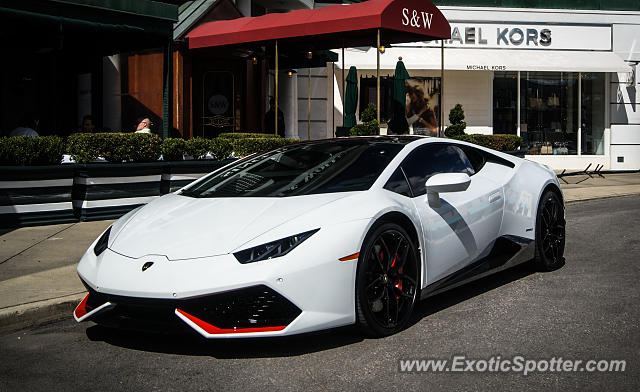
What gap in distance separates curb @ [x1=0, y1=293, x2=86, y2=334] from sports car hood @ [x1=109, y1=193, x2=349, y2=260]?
3.30 ft

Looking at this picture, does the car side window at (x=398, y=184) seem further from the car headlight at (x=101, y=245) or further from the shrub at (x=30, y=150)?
the shrub at (x=30, y=150)

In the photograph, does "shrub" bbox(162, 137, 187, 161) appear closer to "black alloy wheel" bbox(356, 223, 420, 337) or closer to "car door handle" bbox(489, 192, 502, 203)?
"car door handle" bbox(489, 192, 502, 203)

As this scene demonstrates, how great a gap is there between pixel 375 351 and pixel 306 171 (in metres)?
1.53

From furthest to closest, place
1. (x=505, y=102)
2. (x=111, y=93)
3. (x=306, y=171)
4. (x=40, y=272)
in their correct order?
(x=505, y=102) < (x=111, y=93) < (x=40, y=272) < (x=306, y=171)

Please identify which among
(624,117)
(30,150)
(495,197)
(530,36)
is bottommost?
(495,197)

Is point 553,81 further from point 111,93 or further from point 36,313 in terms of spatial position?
point 36,313

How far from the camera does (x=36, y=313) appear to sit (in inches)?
212

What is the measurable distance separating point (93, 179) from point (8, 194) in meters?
1.18

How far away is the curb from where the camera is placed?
520 centimetres

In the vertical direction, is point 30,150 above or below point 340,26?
below

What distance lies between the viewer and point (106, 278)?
14.3 feet

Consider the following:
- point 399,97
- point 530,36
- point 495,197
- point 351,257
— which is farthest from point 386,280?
point 530,36

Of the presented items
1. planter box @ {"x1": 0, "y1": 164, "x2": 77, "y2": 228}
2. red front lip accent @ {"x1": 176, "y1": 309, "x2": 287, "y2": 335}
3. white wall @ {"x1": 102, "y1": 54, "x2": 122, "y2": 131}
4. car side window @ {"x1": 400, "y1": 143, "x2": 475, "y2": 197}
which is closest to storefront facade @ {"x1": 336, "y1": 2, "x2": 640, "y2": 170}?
white wall @ {"x1": 102, "y1": 54, "x2": 122, "y2": 131}

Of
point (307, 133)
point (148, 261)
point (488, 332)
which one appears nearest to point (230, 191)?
point (148, 261)
